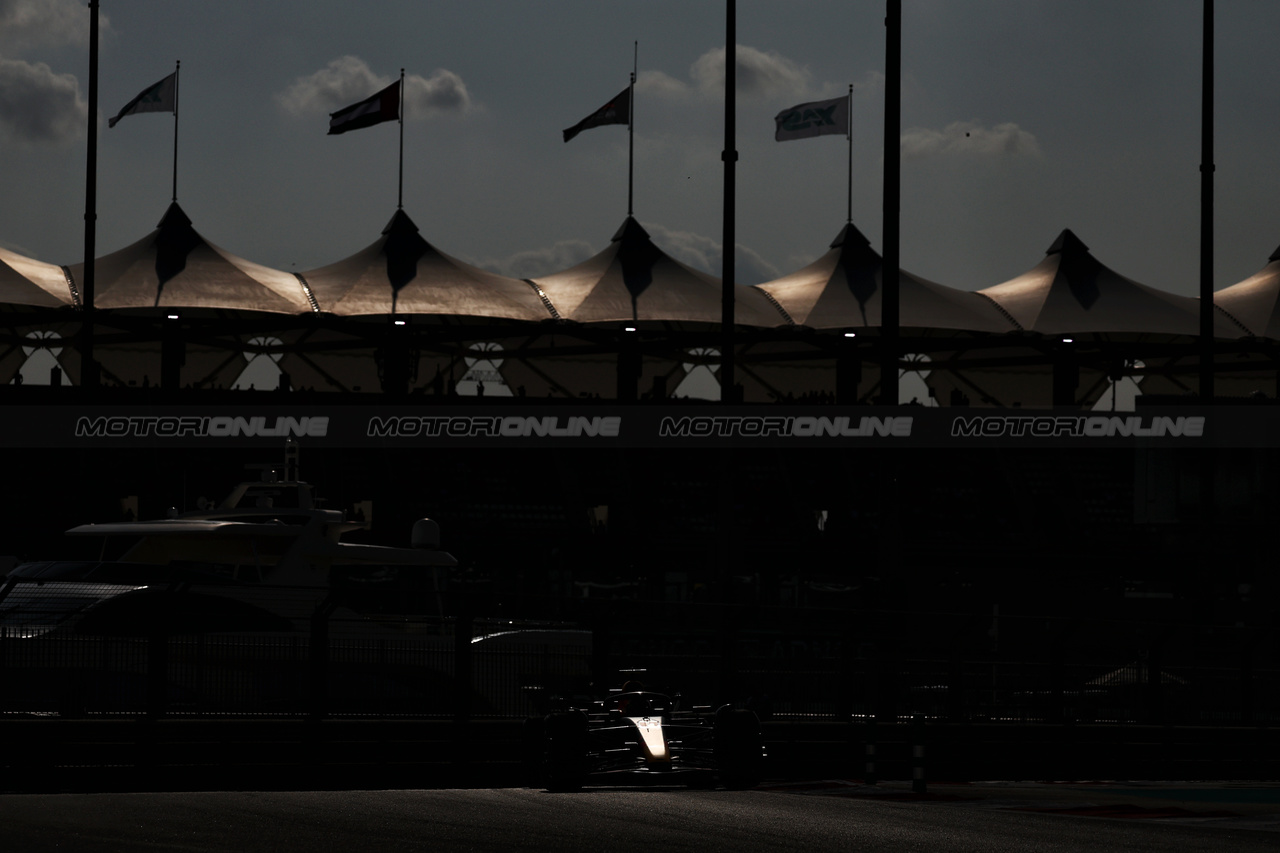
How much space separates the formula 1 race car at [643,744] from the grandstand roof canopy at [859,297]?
3702cm

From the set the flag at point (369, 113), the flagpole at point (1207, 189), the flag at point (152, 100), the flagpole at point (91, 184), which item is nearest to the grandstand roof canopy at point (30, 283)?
the flag at point (152, 100)

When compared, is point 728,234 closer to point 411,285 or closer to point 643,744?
point 643,744

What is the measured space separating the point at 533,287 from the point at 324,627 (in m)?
38.3

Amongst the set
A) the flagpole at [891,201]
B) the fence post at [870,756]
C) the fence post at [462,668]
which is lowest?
the fence post at [870,756]

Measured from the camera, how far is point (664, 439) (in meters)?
44.9

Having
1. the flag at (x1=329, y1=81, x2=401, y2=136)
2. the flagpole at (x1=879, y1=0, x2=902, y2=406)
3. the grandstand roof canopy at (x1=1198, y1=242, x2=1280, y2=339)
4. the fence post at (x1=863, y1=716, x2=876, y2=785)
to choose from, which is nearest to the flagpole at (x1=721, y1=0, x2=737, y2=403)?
the flagpole at (x1=879, y1=0, x2=902, y2=406)

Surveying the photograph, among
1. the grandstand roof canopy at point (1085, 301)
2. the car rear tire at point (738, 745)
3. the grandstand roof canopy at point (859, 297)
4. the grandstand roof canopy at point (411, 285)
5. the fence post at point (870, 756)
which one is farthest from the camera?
the grandstand roof canopy at point (1085, 301)

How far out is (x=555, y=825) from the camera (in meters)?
11.1

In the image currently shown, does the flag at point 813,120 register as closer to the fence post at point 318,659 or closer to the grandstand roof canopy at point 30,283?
the fence post at point 318,659

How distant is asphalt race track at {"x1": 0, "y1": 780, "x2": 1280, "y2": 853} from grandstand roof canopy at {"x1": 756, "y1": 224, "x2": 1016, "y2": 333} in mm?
38607

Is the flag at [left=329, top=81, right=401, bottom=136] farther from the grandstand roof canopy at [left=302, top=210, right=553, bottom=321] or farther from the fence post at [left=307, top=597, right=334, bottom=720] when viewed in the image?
the fence post at [left=307, top=597, right=334, bottom=720]

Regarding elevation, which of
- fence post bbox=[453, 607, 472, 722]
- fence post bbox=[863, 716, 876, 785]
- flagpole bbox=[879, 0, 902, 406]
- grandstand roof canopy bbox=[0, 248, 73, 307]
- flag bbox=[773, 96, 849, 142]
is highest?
flag bbox=[773, 96, 849, 142]

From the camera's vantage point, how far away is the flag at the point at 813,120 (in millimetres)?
32344

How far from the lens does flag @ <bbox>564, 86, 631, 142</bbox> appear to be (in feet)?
122
